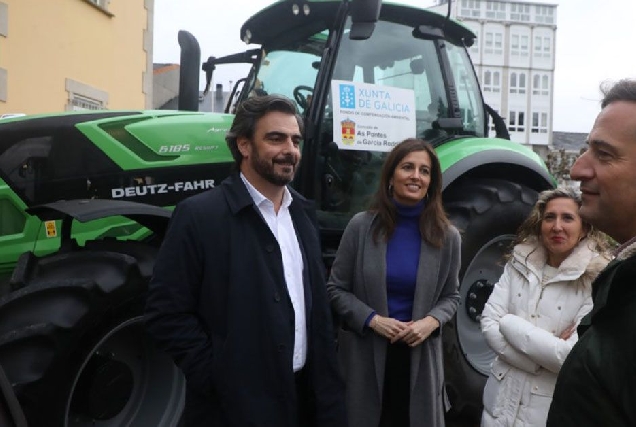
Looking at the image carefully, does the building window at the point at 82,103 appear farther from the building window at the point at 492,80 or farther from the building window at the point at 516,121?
the building window at the point at 492,80

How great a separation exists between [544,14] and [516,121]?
11194 millimetres

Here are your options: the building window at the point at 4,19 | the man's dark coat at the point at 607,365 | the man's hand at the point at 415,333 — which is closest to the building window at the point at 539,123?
the building window at the point at 4,19

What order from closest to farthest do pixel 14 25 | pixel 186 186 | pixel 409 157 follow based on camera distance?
pixel 409 157
pixel 186 186
pixel 14 25

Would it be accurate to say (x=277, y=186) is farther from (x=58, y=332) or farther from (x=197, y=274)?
(x=58, y=332)

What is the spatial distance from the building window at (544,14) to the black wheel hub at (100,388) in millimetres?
57850

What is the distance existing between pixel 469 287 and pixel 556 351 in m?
1.73

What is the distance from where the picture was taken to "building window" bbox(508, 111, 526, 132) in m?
50.3

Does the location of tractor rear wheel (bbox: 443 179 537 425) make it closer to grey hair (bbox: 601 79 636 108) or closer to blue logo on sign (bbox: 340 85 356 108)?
blue logo on sign (bbox: 340 85 356 108)

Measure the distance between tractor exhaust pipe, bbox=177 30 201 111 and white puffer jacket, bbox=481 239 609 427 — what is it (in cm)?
217

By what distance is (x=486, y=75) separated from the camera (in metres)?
51.1

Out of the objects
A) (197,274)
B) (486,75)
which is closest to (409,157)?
(197,274)

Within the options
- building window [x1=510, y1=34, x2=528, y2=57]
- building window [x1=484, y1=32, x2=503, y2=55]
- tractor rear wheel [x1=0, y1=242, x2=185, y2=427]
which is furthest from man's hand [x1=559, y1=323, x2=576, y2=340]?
building window [x1=510, y1=34, x2=528, y2=57]

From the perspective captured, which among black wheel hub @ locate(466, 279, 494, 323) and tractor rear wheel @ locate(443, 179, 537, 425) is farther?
black wheel hub @ locate(466, 279, 494, 323)

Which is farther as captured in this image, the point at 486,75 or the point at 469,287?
the point at 486,75
